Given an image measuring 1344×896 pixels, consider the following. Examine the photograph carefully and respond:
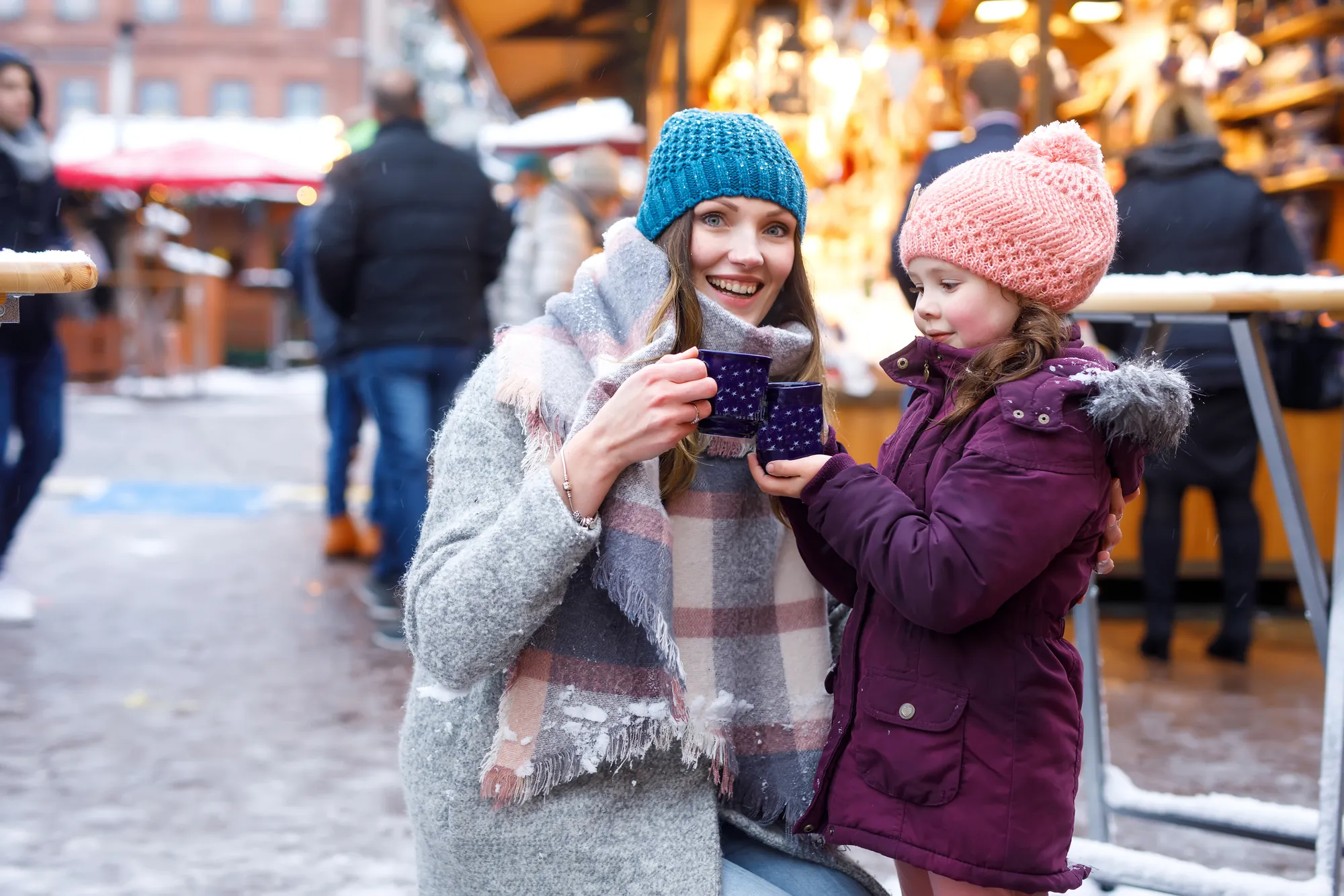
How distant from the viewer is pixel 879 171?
20.8 feet

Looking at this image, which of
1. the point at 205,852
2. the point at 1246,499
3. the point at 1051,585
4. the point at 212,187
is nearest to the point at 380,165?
the point at 205,852

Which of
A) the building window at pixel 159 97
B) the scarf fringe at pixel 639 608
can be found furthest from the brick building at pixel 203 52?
the scarf fringe at pixel 639 608

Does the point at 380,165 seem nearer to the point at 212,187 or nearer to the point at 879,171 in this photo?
the point at 879,171

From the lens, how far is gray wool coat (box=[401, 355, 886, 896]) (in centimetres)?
158

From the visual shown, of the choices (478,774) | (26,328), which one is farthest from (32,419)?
(478,774)

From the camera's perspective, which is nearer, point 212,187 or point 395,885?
point 395,885

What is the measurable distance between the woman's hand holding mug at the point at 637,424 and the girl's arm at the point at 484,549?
0.04 meters

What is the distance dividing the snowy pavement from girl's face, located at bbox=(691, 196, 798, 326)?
1609mm

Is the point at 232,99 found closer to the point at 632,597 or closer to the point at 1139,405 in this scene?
the point at 632,597

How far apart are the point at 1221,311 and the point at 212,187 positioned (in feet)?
49.3

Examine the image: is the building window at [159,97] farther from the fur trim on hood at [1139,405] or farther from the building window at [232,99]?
the fur trim on hood at [1139,405]

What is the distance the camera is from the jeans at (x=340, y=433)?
6.02 metres

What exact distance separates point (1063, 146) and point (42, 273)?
1.29 meters

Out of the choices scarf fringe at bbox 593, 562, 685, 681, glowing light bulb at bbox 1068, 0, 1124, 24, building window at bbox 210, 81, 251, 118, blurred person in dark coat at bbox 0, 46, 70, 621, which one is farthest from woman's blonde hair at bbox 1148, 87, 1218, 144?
building window at bbox 210, 81, 251, 118
